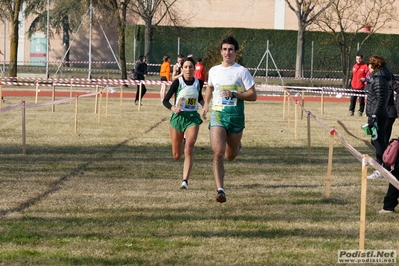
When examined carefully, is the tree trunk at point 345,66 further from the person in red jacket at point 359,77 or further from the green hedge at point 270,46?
the person in red jacket at point 359,77

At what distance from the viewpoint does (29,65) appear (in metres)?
66.5

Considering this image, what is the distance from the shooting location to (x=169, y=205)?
11.2 m

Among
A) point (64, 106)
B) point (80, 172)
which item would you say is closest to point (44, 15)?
point (64, 106)

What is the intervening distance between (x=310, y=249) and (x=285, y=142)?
1143cm

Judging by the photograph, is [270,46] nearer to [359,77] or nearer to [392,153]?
[359,77]

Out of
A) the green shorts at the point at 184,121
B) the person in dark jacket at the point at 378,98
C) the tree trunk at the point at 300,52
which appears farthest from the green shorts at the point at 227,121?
the tree trunk at the point at 300,52

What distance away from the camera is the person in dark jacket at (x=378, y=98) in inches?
552

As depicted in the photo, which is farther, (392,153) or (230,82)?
(230,82)

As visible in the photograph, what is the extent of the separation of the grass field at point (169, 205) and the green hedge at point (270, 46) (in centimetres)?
3212

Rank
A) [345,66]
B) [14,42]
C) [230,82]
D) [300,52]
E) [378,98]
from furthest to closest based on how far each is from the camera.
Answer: [300,52]
[345,66]
[14,42]
[378,98]
[230,82]

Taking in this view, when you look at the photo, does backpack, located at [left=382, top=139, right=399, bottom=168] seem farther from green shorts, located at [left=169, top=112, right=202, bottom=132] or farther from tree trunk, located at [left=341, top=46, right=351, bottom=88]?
tree trunk, located at [left=341, top=46, right=351, bottom=88]

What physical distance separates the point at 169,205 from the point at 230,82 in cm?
163

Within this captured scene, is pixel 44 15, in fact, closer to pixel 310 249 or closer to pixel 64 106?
pixel 64 106

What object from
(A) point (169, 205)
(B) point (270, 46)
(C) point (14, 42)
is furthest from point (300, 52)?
(A) point (169, 205)
